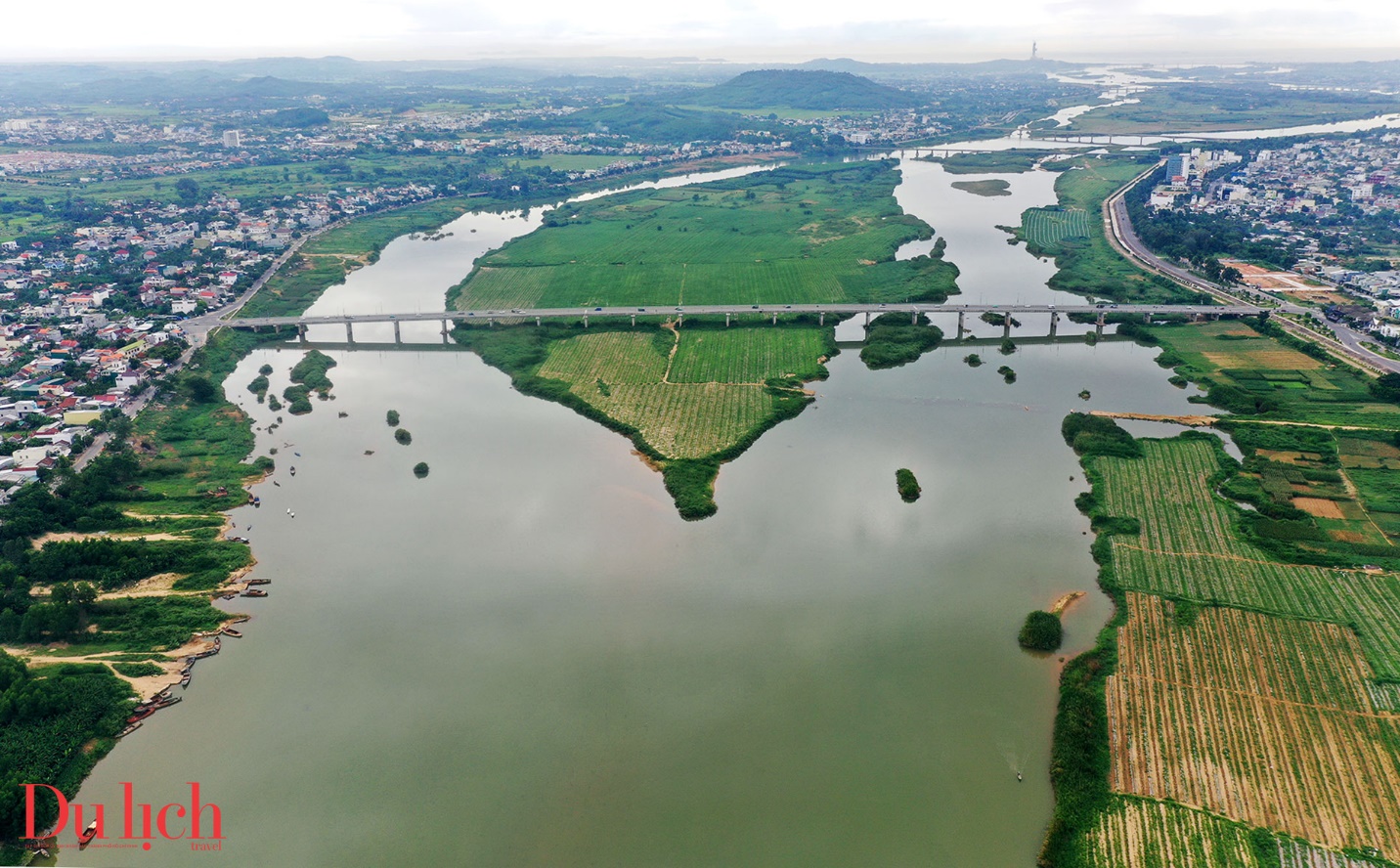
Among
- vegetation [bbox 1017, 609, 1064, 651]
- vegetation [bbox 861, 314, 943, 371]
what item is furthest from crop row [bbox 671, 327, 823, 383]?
vegetation [bbox 1017, 609, 1064, 651]

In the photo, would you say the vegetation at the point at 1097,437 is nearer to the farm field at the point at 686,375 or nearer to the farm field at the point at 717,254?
the farm field at the point at 686,375

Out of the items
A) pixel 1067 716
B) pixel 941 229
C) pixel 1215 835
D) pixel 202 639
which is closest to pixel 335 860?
pixel 202 639

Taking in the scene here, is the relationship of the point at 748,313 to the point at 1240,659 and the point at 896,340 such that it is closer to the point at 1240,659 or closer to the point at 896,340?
the point at 896,340

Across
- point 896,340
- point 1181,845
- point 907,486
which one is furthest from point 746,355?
point 1181,845

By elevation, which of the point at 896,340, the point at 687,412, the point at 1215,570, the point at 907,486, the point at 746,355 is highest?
the point at 896,340

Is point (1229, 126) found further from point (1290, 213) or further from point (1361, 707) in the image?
point (1361, 707)

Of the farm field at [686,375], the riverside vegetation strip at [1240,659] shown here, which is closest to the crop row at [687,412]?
the farm field at [686,375]

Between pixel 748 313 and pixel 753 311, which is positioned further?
pixel 748 313
